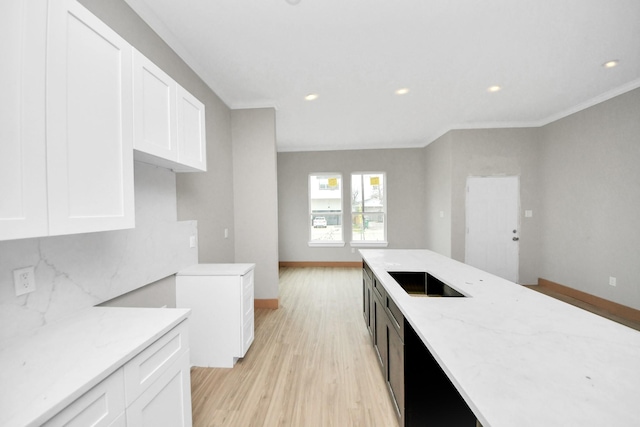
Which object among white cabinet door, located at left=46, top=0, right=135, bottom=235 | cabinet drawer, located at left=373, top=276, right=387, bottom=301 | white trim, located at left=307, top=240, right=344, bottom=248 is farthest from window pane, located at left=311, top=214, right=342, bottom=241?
white cabinet door, located at left=46, top=0, right=135, bottom=235

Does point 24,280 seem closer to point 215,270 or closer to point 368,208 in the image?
point 215,270

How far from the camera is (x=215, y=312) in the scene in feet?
6.99

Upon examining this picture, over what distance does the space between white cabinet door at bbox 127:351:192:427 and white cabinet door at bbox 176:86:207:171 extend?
1.27 metres

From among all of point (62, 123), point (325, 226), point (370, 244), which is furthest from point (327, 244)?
point (62, 123)

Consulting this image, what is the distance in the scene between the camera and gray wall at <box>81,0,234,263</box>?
169cm

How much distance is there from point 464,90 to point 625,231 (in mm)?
2703

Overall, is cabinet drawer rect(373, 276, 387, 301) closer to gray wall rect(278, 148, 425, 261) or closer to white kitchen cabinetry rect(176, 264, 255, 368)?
white kitchen cabinetry rect(176, 264, 255, 368)

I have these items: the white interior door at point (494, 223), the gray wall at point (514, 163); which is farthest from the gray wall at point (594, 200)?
the white interior door at point (494, 223)

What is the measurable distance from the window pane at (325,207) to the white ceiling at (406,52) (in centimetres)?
225

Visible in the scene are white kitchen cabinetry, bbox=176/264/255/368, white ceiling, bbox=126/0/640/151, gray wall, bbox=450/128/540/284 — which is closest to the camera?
white ceiling, bbox=126/0/640/151

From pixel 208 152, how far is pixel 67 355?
2221 millimetres

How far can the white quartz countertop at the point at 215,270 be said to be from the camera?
2133 mm

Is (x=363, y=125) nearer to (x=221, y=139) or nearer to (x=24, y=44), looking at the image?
(x=221, y=139)

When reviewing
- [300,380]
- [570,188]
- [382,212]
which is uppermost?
[570,188]
